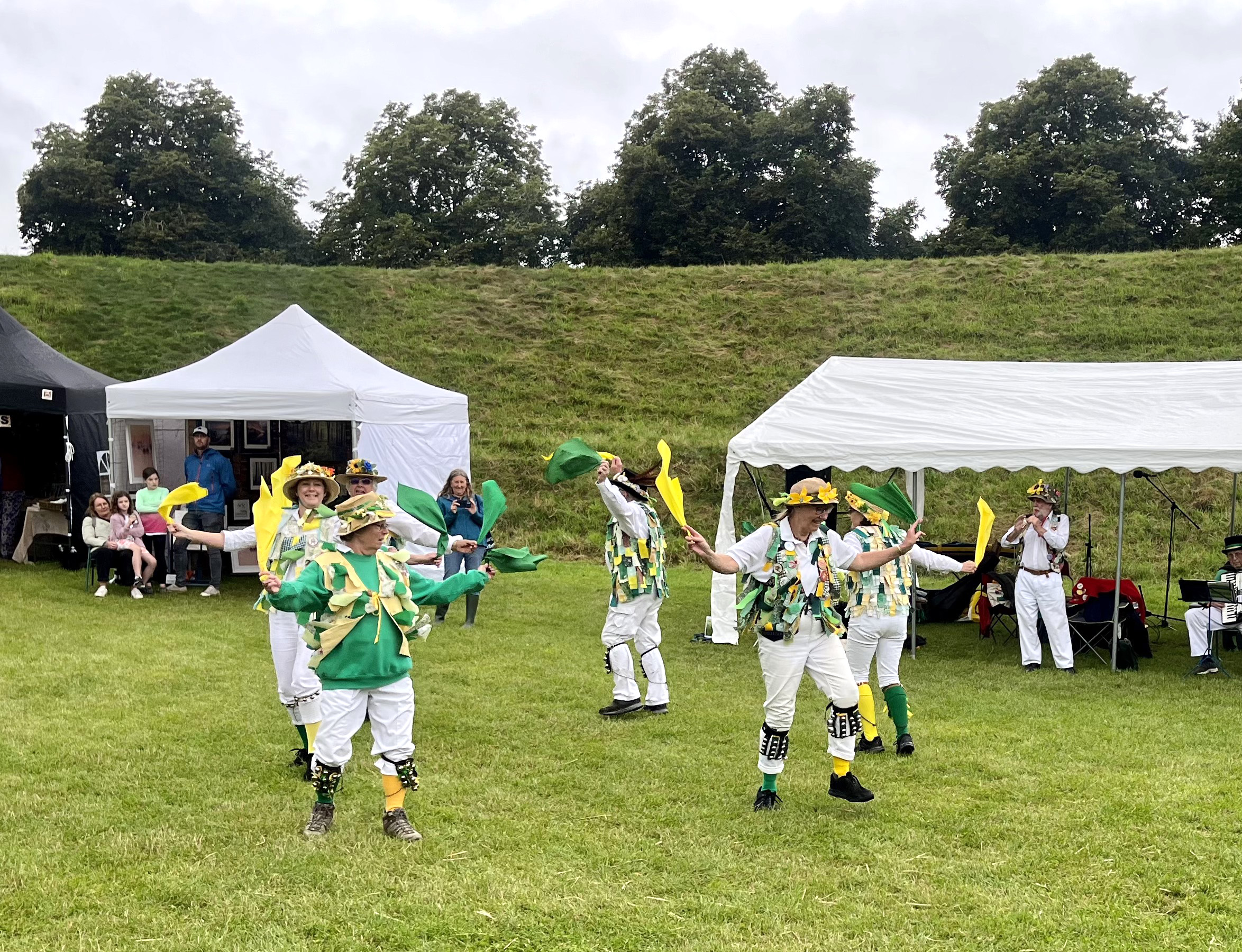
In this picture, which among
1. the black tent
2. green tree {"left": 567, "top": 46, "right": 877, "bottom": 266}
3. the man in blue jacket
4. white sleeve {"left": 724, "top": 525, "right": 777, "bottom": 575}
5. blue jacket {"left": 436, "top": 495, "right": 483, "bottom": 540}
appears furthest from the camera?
green tree {"left": 567, "top": 46, "right": 877, "bottom": 266}

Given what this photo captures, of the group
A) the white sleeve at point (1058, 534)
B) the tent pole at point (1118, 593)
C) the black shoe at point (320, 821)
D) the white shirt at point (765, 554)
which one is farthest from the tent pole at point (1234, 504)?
the black shoe at point (320, 821)

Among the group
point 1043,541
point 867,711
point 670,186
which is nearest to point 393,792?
point 867,711

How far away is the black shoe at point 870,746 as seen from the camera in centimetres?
646

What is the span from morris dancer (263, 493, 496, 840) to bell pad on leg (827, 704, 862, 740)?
1881 millimetres

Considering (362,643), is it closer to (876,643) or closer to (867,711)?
(867,711)

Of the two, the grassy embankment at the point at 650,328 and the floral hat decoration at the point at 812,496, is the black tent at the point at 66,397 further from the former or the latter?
the floral hat decoration at the point at 812,496

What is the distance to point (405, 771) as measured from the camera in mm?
4832

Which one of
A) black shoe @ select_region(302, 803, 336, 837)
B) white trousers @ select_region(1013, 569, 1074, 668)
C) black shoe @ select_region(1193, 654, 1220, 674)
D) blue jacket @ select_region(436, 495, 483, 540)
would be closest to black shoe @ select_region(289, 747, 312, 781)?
black shoe @ select_region(302, 803, 336, 837)

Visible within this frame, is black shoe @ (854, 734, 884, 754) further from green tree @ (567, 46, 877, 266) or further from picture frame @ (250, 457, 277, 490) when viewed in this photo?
green tree @ (567, 46, 877, 266)

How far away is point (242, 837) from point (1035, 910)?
340 centimetres

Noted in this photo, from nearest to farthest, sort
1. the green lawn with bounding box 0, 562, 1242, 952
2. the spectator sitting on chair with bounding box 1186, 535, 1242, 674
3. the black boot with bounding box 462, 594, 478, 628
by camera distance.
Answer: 1. the green lawn with bounding box 0, 562, 1242, 952
2. the spectator sitting on chair with bounding box 1186, 535, 1242, 674
3. the black boot with bounding box 462, 594, 478, 628

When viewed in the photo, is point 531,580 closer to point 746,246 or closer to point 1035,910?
point 1035,910

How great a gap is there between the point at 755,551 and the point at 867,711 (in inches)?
61.0

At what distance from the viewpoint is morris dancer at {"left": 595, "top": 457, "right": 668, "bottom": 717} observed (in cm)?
705
